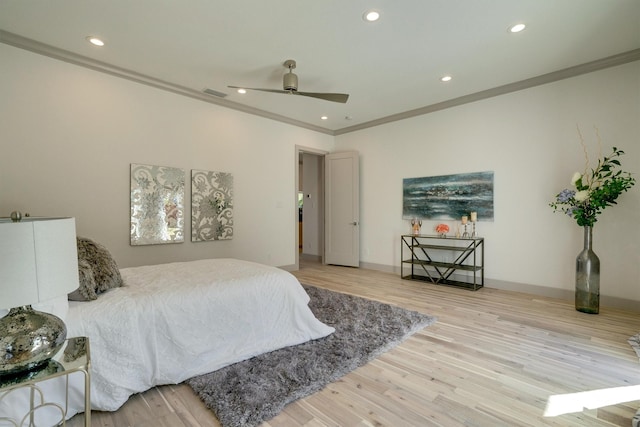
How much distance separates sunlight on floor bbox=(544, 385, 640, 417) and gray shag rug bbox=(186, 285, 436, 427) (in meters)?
1.04

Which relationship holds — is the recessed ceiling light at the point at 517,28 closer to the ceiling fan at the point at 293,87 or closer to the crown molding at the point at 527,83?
the crown molding at the point at 527,83

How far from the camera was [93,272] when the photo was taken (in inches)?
72.7

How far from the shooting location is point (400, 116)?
16.6 feet

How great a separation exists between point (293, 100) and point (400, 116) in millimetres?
1969

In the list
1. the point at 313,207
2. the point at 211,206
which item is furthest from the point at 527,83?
the point at 211,206

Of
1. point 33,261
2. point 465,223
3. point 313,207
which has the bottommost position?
point 465,223

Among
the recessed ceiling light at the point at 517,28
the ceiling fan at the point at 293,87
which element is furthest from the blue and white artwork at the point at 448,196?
the ceiling fan at the point at 293,87

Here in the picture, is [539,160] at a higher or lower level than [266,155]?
lower

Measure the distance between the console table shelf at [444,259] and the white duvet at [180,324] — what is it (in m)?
2.58

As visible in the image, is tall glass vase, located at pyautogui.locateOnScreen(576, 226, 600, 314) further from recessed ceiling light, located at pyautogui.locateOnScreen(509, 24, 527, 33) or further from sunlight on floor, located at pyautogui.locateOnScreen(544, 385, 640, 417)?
recessed ceiling light, located at pyautogui.locateOnScreen(509, 24, 527, 33)

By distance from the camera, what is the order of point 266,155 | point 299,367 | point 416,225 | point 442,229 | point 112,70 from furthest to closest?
point 266,155 < point 416,225 < point 442,229 < point 112,70 < point 299,367

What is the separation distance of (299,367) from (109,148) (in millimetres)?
3254

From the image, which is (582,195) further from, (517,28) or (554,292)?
(517,28)

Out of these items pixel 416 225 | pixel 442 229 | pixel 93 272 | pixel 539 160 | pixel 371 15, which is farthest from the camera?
pixel 416 225
